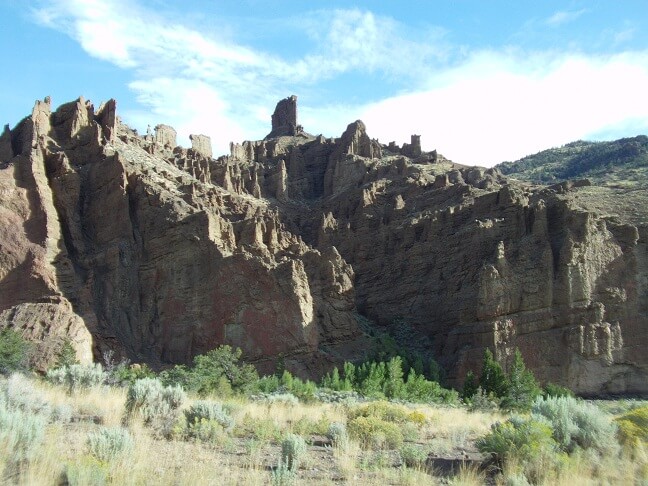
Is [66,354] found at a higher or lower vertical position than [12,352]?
lower

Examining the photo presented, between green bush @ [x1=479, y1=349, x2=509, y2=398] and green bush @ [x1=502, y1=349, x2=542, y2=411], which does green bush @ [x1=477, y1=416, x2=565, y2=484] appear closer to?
green bush @ [x1=502, y1=349, x2=542, y2=411]

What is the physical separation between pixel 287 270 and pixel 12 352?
22707 mm

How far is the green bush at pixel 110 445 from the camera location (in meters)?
9.32

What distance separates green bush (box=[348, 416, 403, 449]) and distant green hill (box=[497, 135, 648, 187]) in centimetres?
8166

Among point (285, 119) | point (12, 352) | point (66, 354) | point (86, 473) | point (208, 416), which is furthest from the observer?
point (285, 119)

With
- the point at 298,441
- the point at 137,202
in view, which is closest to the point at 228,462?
the point at 298,441

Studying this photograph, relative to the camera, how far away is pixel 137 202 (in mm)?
59094

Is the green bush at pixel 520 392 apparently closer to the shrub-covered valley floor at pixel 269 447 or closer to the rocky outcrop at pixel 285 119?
the shrub-covered valley floor at pixel 269 447

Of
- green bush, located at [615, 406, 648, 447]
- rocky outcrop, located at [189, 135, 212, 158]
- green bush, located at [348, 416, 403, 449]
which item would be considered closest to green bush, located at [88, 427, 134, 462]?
green bush, located at [348, 416, 403, 449]

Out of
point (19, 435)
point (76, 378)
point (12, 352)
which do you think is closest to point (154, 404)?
point (19, 435)

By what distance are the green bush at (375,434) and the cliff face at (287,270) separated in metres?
33.3

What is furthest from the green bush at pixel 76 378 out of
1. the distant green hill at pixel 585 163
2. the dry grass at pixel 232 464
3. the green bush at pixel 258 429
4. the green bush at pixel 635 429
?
the distant green hill at pixel 585 163

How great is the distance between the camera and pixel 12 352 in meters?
33.9

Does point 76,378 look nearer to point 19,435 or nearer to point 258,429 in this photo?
point 258,429
